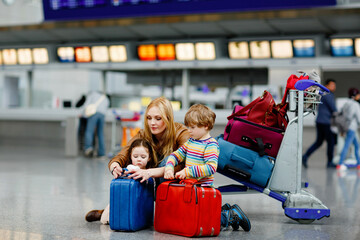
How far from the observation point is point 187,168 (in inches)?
155

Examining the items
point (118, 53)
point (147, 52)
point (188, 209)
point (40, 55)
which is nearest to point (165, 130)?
point (188, 209)

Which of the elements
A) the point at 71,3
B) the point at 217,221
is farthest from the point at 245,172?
the point at 71,3

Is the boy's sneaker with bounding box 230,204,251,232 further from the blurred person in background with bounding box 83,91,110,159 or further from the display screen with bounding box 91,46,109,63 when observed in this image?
the display screen with bounding box 91,46,109,63

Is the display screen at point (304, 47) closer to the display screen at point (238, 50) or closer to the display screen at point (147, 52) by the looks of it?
the display screen at point (238, 50)

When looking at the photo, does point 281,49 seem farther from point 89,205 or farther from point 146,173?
point 146,173

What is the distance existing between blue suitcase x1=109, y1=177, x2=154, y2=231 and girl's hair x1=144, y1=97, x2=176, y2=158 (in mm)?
393

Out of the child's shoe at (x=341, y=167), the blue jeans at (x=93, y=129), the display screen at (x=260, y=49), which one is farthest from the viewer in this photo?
the display screen at (x=260, y=49)

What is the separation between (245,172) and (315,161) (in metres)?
6.83

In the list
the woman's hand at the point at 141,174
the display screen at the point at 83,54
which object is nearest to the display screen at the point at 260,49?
the display screen at the point at 83,54

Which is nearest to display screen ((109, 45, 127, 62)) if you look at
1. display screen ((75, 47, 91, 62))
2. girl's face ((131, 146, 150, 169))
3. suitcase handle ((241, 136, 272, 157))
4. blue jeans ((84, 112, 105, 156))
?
display screen ((75, 47, 91, 62))

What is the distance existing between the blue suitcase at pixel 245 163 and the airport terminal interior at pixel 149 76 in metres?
0.11

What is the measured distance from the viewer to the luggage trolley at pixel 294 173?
4.48m

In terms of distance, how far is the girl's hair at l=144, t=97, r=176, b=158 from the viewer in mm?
4234

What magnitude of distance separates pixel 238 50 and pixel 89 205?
7.95 meters
